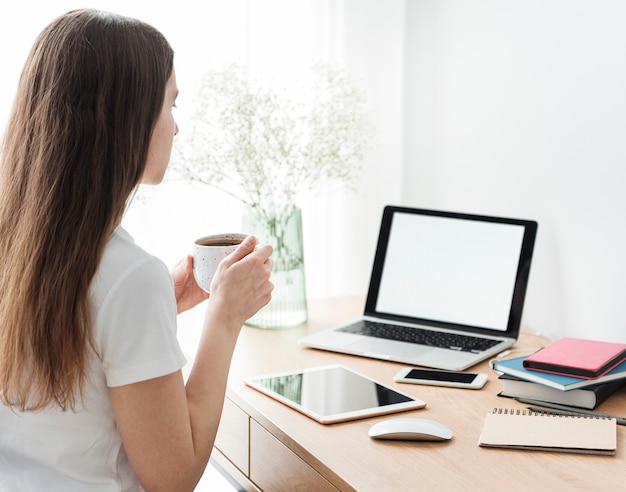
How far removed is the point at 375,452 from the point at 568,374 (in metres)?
0.33

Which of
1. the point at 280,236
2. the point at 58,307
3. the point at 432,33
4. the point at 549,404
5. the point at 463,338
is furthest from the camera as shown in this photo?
the point at 432,33

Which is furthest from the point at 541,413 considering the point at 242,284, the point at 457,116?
the point at 457,116

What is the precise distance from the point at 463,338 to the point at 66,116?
90 centimetres

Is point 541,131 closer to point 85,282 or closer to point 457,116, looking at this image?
point 457,116

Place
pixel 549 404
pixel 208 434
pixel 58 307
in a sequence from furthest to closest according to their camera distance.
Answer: pixel 549 404
pixel 208 434
pixel 58 307

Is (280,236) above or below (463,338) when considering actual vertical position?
above

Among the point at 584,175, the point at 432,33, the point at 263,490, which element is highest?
the point at 432,33

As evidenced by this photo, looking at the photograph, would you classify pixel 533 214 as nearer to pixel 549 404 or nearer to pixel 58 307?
pixel 549 404

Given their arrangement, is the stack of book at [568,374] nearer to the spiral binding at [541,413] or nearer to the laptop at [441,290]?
the spiral binding at [541,413]

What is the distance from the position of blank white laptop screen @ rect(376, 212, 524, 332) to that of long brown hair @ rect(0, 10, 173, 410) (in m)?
0.84

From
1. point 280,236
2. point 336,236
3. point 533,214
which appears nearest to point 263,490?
point 280,236

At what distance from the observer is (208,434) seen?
39.1 inches

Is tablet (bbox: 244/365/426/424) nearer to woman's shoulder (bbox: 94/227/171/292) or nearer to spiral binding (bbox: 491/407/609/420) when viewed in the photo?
spiral binding (bbox: 491/407/609/420)

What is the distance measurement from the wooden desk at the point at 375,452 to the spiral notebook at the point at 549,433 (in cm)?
1
